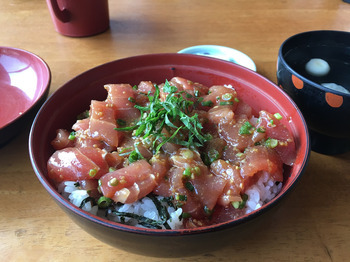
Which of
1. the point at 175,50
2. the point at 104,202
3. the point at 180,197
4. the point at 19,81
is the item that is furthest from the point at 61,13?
the point at 180,197

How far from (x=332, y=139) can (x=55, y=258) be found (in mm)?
1346

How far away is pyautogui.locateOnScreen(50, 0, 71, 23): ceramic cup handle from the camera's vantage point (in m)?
2.31

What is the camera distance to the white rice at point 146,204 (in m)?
1.11

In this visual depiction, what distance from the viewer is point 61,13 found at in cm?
240

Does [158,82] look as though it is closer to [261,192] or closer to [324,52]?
[261,192]

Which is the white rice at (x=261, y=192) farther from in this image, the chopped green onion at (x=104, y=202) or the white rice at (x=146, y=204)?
the chopped green onion at (x=104, y=202)

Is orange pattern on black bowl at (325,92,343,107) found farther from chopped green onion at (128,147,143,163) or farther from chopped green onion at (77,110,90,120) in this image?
chopped green onion at (77,110,90,120)

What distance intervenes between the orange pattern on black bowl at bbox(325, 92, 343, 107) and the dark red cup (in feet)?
6.26

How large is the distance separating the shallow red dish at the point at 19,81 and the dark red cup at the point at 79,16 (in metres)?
0.57

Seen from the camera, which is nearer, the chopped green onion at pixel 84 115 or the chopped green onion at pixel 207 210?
the chopped green onion at pixel 207 210

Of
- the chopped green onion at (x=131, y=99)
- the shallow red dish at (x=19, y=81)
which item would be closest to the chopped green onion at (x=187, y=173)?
the chopped green onion at (x=131, y=99)

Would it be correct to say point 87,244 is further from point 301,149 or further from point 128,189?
point 301,149

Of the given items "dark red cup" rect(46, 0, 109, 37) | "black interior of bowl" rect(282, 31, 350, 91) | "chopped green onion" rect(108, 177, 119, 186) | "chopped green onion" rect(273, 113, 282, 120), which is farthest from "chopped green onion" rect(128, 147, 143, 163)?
"dark red cup" rect(46, 0, 109, 37)

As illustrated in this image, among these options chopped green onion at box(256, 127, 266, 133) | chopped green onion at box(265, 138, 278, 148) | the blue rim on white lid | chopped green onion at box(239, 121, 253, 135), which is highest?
chopped green onion at box(256, 127, 266, 133)
